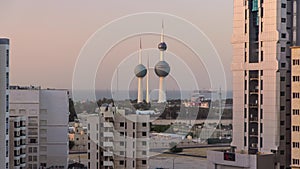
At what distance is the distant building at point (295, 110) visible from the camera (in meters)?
4.19

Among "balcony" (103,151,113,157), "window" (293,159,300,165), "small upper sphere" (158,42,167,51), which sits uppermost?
"small upper sphere" (158,42,167,51)

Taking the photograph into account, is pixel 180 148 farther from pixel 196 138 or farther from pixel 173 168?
pixel 173 168

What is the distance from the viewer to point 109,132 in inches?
193

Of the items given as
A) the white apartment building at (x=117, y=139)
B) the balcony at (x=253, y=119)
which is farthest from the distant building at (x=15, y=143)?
the balcony at (x=253, y=119)

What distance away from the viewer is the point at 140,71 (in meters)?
6.18

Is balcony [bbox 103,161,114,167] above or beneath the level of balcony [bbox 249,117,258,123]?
beneath

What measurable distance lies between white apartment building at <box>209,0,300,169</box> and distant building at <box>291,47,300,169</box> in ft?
0.66

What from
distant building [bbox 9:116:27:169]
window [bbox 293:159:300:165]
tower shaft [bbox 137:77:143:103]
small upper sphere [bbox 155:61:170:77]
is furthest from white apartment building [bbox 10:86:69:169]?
window [bbox 293:159:300:165]

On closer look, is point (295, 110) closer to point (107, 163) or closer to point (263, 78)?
point (263, 78)

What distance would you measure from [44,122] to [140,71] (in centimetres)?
120

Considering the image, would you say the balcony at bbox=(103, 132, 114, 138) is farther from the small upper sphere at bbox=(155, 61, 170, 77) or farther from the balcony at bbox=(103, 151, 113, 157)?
the small upper sphere at bbox=(155, 61, 170, 77)

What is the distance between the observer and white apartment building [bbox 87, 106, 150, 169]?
15.1ft

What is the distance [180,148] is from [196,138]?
2.86ft

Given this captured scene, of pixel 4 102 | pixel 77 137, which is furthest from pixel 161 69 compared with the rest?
pixel 77 137
